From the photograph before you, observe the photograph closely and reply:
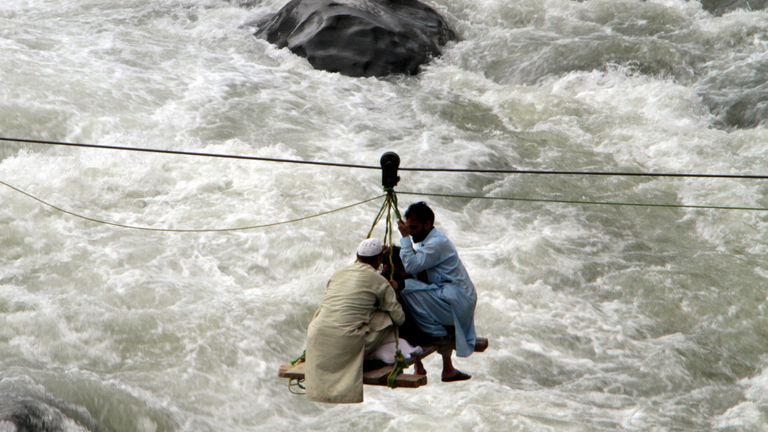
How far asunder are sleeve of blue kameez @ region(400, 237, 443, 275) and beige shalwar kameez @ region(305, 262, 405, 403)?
0.70ft

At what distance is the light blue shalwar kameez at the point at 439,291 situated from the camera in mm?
5773

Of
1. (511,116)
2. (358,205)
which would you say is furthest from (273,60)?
(358,205)

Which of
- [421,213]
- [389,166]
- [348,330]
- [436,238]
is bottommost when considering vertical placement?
[348,330]

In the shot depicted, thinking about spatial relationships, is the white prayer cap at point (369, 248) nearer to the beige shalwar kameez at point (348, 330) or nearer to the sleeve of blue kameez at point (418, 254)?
the beige shalwar kameez at point (348, 330)

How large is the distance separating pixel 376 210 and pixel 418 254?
4709 mm

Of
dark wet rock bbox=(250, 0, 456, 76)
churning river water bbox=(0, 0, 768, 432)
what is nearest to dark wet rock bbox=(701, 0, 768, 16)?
churning river water bbox=(0, 0, 768, 432)

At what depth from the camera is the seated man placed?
547 centimetres

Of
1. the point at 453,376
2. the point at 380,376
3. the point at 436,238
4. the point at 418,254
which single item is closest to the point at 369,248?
the point at 418,254

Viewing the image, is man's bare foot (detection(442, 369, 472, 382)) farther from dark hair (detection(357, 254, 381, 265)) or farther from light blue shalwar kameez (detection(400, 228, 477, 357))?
dark hair (detection(357, 254, 381, 265))

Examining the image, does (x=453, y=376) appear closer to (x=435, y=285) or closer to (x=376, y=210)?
(x=435, y=285)

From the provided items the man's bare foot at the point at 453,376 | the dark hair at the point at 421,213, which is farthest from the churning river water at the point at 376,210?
the dark hair at the point at 421,213

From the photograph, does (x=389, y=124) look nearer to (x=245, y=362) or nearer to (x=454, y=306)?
(x=245, y=362)

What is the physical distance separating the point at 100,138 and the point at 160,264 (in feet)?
9.47

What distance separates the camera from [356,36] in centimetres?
1434
